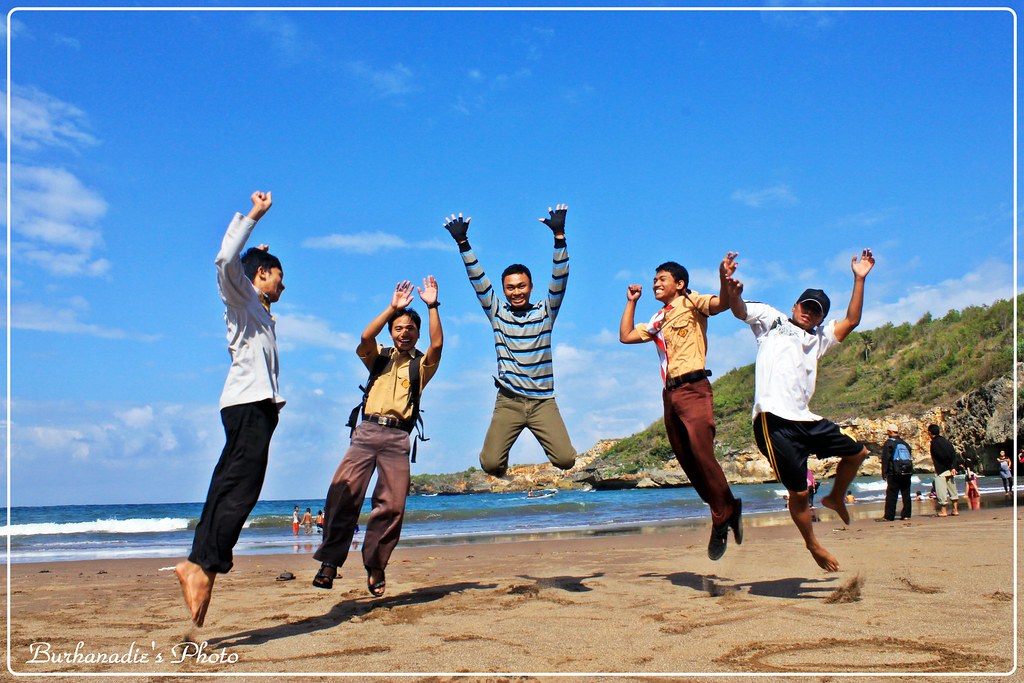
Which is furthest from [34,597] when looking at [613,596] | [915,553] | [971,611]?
[915,553]

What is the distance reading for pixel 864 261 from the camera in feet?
18.6

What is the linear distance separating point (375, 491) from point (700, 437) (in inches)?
96.6

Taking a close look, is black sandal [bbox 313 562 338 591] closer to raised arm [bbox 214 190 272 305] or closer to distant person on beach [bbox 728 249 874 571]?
raised arm [bbox 214 190 272 305]

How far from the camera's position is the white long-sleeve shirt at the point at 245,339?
13.6ft

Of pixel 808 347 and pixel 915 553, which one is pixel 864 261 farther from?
pixel 915 553

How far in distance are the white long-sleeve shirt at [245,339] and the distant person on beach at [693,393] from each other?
2897 mm

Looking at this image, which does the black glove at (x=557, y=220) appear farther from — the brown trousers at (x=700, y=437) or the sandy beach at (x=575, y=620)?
the sandy beach at (x=575, y=620)

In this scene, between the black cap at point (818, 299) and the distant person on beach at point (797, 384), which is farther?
the black cap at point (818, 299)

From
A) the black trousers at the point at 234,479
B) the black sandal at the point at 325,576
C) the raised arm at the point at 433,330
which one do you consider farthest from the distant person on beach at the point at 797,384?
the black trousers at the point at 234,479

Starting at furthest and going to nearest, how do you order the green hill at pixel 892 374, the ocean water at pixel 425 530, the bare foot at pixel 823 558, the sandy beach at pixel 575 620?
the green hill at pixel 892 374, the ocean water at pixel 425 530, the bare foot at pixel 823 558, the sandy beach at pixel 575 620

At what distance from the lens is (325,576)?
5.17m

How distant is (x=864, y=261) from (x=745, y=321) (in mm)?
1004

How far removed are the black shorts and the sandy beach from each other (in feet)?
2.60

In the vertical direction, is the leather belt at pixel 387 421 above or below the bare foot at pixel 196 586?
above
